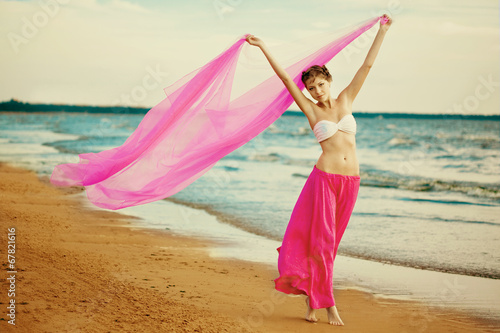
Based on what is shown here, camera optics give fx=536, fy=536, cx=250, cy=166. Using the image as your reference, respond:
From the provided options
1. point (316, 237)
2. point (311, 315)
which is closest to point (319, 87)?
point (316, 237)

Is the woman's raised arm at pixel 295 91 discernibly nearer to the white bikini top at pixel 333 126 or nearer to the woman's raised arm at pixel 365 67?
the white bikini top at pixel 333 126

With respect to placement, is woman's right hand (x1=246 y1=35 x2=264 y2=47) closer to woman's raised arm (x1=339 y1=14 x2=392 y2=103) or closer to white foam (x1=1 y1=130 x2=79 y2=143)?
woman's raised arm (x1=339 y1=14 x2=392 y2=103)

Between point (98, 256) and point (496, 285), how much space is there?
5027 millimetres

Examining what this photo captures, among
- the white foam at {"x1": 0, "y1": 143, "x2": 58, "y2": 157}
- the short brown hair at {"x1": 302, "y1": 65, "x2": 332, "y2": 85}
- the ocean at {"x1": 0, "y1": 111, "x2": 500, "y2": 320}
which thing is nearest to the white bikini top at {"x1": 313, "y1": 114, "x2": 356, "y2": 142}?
the short brown hair at {"x1": 302, "y1": 65, "x2": 332, "y2": 85}

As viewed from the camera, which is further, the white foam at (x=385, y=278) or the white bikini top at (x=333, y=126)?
the white foam at (x=385, y=278)

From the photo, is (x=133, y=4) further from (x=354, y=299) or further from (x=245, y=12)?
(x=354, y=299)

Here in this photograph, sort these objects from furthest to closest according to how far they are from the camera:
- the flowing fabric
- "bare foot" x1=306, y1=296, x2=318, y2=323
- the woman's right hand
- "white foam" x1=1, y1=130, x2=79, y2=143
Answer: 1. "white foam" x1=1, y1=130, x2=79, y2=143
2. the flowing fabric
3. the woman's right hand
4. "bare foot" x1=306, y1=296, x2=318, y2=323

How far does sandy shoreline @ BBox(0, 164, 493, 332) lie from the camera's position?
181 inches

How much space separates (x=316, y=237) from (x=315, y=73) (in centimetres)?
157

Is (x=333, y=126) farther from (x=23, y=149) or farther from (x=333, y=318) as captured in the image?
(x=23, y=149)

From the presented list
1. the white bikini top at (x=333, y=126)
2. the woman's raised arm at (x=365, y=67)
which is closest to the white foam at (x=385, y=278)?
the white bikini top at (x=333, y=126)

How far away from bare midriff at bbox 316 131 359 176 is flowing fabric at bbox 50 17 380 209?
31.3 inches

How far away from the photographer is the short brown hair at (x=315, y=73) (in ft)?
17.0

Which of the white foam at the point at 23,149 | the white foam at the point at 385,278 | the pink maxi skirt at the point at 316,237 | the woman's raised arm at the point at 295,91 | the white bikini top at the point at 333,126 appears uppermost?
the woman's raised arm at the point at 295,91
